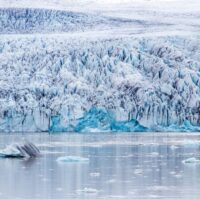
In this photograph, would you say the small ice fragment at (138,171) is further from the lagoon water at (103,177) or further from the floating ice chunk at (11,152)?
the floating ice chunk at (11,152)

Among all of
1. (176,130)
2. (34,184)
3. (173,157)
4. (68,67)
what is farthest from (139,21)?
(34,184)

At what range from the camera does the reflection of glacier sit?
3097cm

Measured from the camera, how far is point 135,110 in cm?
3100

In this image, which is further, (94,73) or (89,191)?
(94,73)

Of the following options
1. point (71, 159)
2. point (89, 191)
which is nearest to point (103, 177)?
point (89, 191)

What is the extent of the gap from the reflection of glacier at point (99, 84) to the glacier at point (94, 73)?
0.04 metres

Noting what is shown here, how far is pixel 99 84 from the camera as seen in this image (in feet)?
107

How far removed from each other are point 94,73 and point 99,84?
0.56 m

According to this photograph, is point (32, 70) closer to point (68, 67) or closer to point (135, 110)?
point (68, 67)

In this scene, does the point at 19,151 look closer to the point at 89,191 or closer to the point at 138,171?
the point at 138,171

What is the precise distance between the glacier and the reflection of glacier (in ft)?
0.14

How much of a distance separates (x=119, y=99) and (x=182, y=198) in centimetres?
2237

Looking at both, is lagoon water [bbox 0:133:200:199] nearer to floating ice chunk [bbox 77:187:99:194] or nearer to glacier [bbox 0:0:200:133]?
floating ice chunk [bbox 77:187:99:194]

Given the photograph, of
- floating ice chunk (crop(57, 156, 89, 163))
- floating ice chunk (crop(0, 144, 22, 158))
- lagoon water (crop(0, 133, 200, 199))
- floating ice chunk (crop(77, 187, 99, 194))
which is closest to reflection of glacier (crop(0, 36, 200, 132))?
lagoon water (crop(0, 133, 200, 199))
